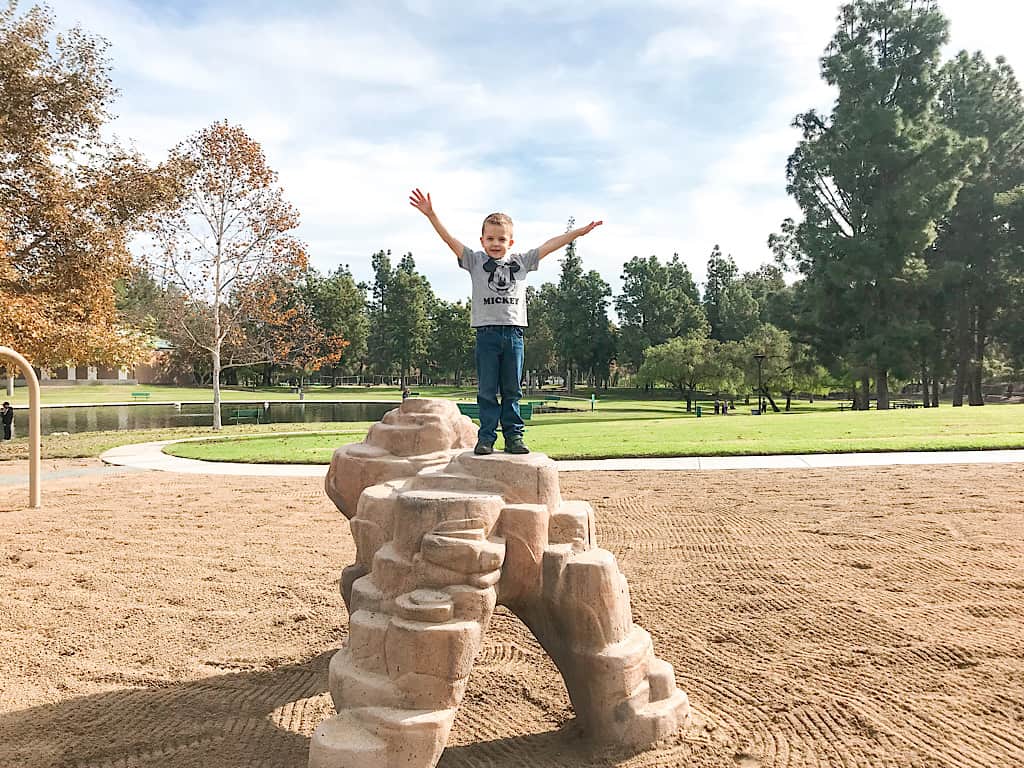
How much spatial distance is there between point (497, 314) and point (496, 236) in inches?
19.9

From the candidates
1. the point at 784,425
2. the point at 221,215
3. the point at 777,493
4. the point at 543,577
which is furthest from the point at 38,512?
the point at 784,425

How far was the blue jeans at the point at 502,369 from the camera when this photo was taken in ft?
14.2

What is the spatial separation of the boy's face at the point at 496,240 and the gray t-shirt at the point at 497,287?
4 cm

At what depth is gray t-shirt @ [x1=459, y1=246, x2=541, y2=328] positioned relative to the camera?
4.32 metres

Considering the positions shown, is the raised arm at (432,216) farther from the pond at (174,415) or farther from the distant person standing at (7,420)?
the pond at (174,415)

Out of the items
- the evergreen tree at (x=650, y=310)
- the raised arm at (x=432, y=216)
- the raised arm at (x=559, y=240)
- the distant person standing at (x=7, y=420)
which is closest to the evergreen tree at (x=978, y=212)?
the evergreen tree at (x=650, y=310)

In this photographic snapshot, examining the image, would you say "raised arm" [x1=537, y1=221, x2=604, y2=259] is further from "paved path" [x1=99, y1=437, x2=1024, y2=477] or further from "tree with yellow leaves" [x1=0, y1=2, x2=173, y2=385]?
"tree with yellow leaves" [x1=0, y1=2, x2=173, y2=385]

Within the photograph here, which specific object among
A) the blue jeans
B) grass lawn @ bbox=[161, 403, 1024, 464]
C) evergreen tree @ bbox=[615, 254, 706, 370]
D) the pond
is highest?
evergreen tree @ bbox=[615, 254, 706, 370]

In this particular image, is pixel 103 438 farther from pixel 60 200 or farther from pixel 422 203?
pixel 422 203

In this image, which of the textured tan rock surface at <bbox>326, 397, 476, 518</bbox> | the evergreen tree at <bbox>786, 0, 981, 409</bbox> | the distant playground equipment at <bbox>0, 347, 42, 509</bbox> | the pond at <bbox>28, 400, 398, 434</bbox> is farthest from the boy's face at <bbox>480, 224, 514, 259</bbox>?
the evergreen tree at <bbox>786, 0, 981, 409</bbox>

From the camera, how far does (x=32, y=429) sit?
10.6m

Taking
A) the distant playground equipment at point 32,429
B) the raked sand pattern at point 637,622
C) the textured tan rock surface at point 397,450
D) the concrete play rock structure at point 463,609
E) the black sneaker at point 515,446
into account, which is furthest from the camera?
the distant playground equipment at point 32,429

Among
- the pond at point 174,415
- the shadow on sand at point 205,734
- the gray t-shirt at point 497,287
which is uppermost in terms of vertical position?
the gray t-shirt at point 497,287

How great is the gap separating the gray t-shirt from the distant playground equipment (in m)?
9.08
